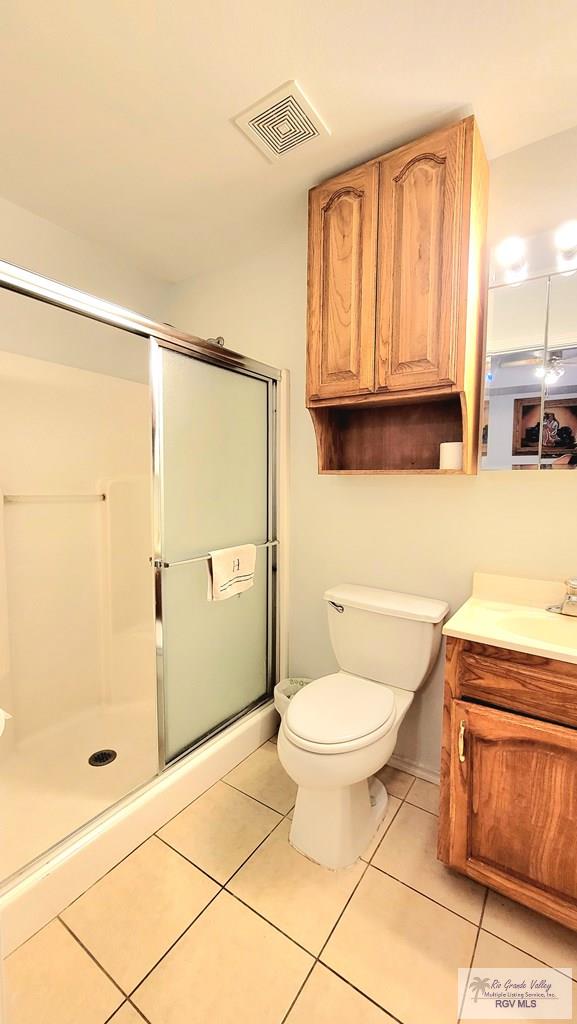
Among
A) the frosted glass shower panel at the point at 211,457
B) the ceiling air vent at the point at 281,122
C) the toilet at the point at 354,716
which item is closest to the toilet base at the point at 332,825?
the toilet at the point at 354,716

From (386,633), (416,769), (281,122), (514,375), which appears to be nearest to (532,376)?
(514,375)

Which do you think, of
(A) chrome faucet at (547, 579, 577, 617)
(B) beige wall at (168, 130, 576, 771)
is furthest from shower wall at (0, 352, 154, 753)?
(A) chrome faucet at (547, 579, 577, 617)

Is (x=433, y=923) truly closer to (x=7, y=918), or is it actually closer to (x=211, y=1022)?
(x=211, y=1022)

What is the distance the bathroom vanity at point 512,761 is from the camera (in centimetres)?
108

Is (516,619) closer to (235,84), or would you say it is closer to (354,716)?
(354,716)

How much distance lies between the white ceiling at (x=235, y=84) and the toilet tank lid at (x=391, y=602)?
62.9 inches

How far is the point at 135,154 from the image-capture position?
1.47 meters

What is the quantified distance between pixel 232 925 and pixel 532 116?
8.40 ft

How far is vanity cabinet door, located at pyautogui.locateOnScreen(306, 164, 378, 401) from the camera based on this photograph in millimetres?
1480

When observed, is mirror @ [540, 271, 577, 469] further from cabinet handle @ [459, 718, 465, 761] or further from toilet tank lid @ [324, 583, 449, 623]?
cabinet handle @ [459, 718, 465, 761]

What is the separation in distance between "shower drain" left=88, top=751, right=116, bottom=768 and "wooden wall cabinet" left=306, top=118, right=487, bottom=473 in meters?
1.63

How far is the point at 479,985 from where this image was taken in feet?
3.46

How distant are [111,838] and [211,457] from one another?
1.35m

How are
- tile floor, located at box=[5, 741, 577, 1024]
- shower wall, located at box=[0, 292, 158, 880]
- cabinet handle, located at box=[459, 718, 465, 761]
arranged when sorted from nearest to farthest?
tile floor, located at box=[5, 741, 577, 1024], cabinet handle, located at box=[459, 718, 465, 761], shower wall, located at box=[0, 292, 158, 880]
